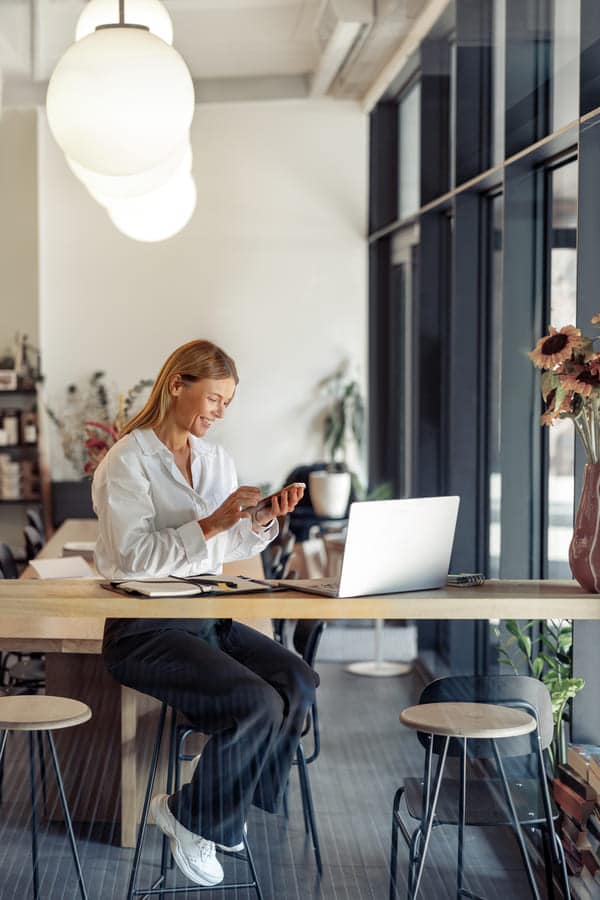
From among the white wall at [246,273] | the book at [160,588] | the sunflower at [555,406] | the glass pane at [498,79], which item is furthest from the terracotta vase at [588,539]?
the glass pane at [498,79]

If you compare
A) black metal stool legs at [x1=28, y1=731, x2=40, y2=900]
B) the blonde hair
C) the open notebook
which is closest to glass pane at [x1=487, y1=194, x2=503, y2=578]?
the blonde hair

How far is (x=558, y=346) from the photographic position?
8.91 feet

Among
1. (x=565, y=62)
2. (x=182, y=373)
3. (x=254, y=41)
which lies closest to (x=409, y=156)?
(x=254, y=41)

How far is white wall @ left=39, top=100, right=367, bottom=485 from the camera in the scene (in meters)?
4.72

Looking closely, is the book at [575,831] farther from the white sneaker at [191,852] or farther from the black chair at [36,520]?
the black chair at [36,520]

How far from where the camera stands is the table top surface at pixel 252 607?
8.42 ft

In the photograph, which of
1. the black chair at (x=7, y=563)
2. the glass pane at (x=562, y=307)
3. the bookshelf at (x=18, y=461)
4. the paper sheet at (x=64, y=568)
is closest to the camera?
the glass pane at (x=562, y=307)

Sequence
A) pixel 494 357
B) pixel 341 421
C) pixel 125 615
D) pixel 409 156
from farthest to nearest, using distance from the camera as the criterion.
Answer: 1. pixel 341 421
2. pixel 409 156
3. pixel 494 357
4. pixel 125 615

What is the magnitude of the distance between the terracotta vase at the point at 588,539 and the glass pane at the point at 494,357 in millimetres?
1571

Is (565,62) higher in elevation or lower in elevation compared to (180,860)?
higher

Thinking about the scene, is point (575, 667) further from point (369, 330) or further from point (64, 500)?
point (369, 330)

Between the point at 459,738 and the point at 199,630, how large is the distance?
24.9 inches

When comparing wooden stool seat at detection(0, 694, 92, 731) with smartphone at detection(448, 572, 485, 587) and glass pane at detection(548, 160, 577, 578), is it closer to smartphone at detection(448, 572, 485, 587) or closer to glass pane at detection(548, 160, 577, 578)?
smartphone at detection(448, 572, 485, 587)

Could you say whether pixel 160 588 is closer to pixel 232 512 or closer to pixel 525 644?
pixel 232 512
